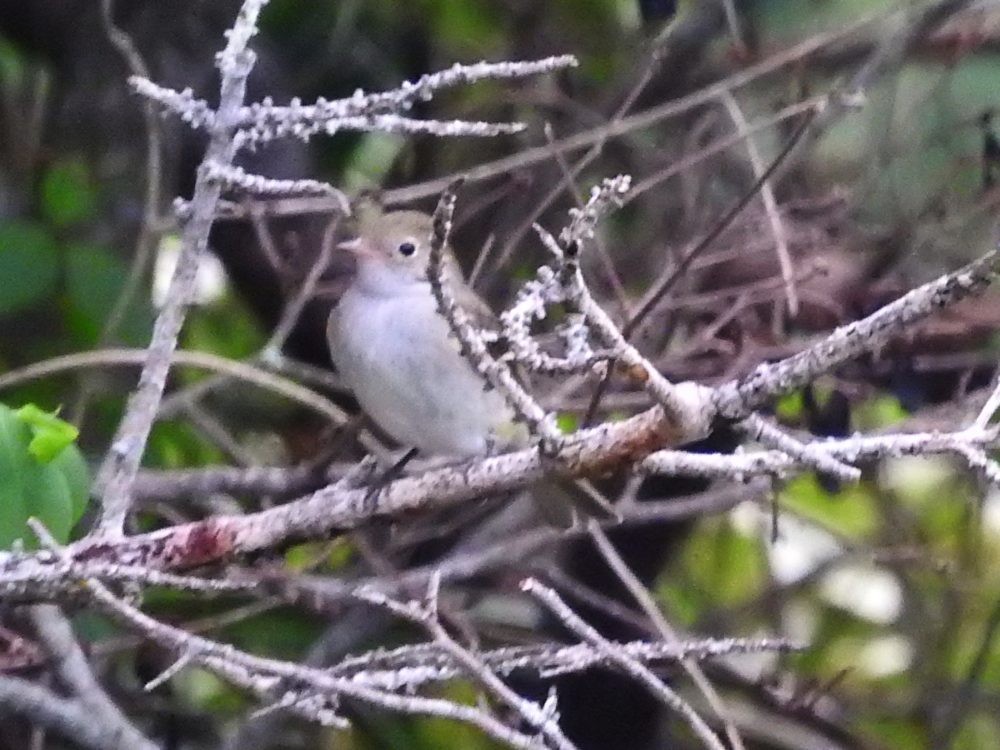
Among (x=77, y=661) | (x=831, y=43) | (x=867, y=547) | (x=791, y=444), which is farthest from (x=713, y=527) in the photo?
(x=791, y=444)

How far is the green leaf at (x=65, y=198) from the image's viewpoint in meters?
3.62

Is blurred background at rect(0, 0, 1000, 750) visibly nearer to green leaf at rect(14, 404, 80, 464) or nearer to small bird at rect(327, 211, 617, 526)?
small bird at rect(327, 211, 617, 526)

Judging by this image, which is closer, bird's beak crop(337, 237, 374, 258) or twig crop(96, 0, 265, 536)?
twig crop(96, 0, 265, 536)

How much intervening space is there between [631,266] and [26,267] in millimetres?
1256

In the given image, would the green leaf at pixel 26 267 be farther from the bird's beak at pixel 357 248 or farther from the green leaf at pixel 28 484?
the green leaf at pixel 28 484

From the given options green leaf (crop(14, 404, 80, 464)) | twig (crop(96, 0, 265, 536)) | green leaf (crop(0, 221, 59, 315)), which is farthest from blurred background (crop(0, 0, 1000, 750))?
green leaf (crop(14, 404, 80, 464))

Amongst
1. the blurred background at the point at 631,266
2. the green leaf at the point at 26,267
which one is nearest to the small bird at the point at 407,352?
the blurred background at the point at 631,266

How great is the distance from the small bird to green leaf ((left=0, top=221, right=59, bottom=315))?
557mm

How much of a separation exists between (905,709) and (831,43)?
153 centimetres

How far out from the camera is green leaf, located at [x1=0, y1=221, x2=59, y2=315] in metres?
3.46

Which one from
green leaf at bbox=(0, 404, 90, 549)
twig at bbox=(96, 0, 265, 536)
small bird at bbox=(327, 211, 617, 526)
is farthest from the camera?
small bird at bbox=(327, 211, 617, 526)

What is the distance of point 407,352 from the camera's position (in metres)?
3.47

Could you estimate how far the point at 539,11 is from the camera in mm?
4266

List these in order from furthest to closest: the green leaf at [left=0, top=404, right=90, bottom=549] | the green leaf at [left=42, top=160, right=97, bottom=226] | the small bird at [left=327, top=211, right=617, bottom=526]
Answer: the green leaf at [left=42, top=160, right=97, bottom=226] → the small bird at [left=327, top=211, right=617, bottom=526] → the green leaf at [left=0, top=404, right=90, bottom=549]
